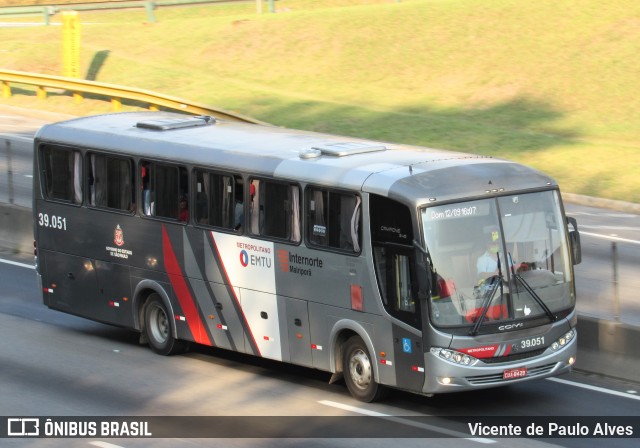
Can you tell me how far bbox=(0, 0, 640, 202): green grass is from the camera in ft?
108

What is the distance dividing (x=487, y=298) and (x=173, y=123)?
244 inches

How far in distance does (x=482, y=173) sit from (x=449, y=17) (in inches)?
1174

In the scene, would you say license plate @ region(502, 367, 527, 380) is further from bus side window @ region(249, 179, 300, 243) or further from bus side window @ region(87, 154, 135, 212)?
bus side window @ region(87, 154, 135, 212)

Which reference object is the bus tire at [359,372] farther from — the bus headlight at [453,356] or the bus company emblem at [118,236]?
the bus company emblem at [118,236]

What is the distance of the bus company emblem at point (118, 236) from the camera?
57.3ft

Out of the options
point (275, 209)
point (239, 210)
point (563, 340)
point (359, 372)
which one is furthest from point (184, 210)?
point (563, 340)

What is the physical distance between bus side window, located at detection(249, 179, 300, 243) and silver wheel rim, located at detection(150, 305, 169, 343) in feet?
8.12

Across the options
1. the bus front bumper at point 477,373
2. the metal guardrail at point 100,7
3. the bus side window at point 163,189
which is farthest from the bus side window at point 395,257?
the metal guardrail at point 100,7

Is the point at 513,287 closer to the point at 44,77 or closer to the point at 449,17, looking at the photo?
→ the point at 44,77

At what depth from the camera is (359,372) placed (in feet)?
47.6

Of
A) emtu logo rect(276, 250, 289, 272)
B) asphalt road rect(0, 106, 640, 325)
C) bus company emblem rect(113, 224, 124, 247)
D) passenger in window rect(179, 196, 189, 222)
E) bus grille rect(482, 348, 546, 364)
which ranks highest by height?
passenger in window rect(179, 196, 189, 222)

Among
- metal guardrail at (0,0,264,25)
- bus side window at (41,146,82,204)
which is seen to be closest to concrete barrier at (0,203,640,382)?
bus side window at (41,146,82,204)

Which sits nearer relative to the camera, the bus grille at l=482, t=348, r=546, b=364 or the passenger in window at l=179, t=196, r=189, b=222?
the bus grille at l=482, t=348, r=546, b=364

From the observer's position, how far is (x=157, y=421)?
13.8 meters
